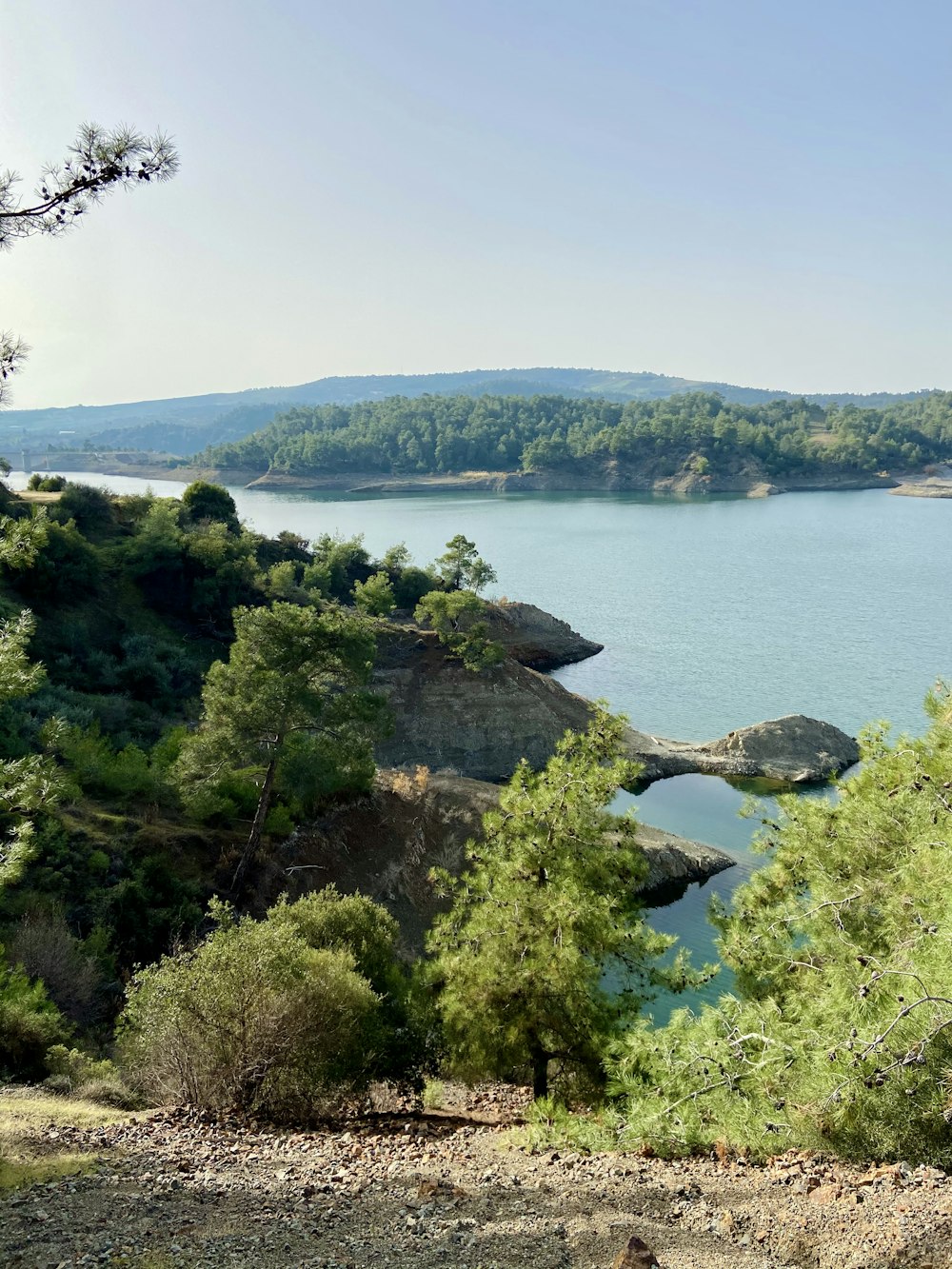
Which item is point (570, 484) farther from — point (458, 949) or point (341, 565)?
point (458, 949)

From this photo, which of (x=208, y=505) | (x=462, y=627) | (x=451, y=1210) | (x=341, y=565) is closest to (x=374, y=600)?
(x=462, y=627)

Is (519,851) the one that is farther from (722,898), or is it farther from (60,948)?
(722,898)

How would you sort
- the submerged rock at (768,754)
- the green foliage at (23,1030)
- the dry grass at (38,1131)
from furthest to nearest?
the submerged rock at (768,754) → the green foliage at (23,1030) → the dry grass at (38,1131)

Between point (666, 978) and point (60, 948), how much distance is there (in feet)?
38.2

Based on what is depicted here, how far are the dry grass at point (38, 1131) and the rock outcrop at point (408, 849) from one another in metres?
12.0

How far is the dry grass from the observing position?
912 cm

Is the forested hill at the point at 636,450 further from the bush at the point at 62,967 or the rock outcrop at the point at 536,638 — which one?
the bush at the point at 62,967

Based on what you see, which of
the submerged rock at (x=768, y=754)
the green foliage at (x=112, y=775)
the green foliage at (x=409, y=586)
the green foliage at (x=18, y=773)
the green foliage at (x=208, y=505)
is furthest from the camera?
the green foliage at (x=409, y=586)

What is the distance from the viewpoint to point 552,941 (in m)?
12.8

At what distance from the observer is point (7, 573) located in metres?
Answer: 39.1

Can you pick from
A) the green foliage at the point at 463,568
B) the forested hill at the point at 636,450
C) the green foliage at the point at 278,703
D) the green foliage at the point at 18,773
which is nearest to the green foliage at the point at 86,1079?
the green foliage at the point at 18,773

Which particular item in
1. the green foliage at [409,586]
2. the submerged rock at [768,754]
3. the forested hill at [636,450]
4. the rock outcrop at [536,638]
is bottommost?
the submerged rock at [768,754]

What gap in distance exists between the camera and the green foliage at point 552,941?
12.8 m

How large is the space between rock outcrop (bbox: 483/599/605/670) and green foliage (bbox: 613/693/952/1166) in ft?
142
